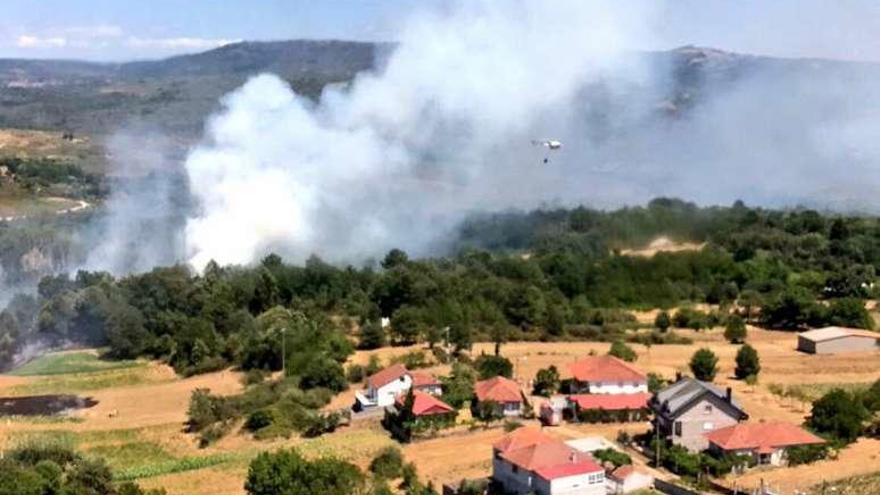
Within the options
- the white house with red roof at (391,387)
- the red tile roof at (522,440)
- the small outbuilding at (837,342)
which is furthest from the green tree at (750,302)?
the red tile roof at (522,440)

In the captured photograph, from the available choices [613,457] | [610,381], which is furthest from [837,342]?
[613,457]

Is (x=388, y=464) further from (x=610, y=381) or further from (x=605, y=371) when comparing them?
(x=605, y=371)

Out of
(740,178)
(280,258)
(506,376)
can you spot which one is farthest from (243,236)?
(740,178)

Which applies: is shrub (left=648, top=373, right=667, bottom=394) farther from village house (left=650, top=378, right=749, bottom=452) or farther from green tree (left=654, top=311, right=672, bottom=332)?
green tree (left=654, top=311, right=672, bottom=332)

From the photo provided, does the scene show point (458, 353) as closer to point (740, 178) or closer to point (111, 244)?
point (111, 244)

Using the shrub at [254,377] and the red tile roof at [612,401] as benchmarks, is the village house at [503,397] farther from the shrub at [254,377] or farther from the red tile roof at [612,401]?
the shrub at [254,377]
